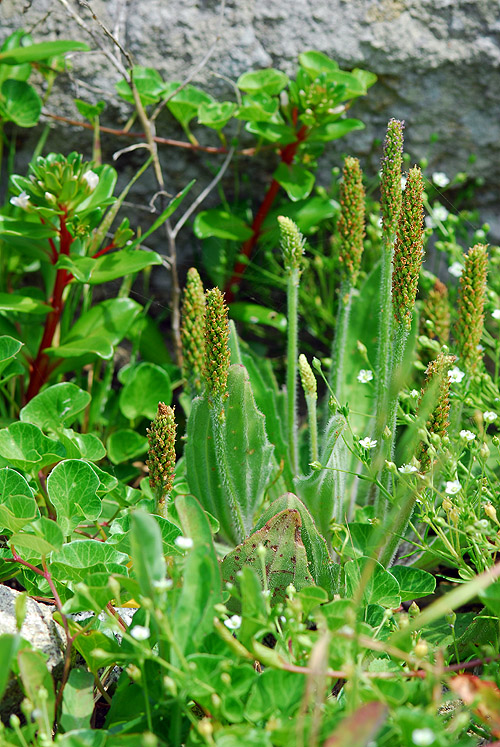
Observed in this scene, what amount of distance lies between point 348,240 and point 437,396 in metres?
0.57

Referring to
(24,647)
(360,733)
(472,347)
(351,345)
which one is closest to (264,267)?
(351,345)

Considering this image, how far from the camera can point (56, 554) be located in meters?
1.29

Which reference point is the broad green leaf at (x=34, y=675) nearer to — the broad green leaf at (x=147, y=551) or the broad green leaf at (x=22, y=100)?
the broad green leaf at (x=147, y=551)

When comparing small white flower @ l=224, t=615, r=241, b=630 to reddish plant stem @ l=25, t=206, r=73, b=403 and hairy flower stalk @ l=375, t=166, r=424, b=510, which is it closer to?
hairy flower stalk @ l=375, t=166, r=424, b=510

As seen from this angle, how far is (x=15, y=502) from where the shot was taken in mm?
1341

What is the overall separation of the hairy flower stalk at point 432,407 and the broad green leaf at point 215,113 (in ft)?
3.55

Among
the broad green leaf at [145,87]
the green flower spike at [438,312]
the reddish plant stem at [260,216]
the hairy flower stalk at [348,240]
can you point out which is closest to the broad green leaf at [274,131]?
the reddish plant stem at [260,216]

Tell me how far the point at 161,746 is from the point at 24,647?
0.26 metres

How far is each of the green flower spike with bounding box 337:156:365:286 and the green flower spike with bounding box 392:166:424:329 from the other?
12.4 inches

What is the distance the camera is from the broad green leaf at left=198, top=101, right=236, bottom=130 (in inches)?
83.3

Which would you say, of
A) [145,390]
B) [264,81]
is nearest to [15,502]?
[145,390]

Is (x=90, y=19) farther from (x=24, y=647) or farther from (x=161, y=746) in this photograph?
(x=161, y=746)

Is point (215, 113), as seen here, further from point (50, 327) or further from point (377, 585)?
point (377, 585)

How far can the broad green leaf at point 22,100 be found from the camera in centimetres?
210
